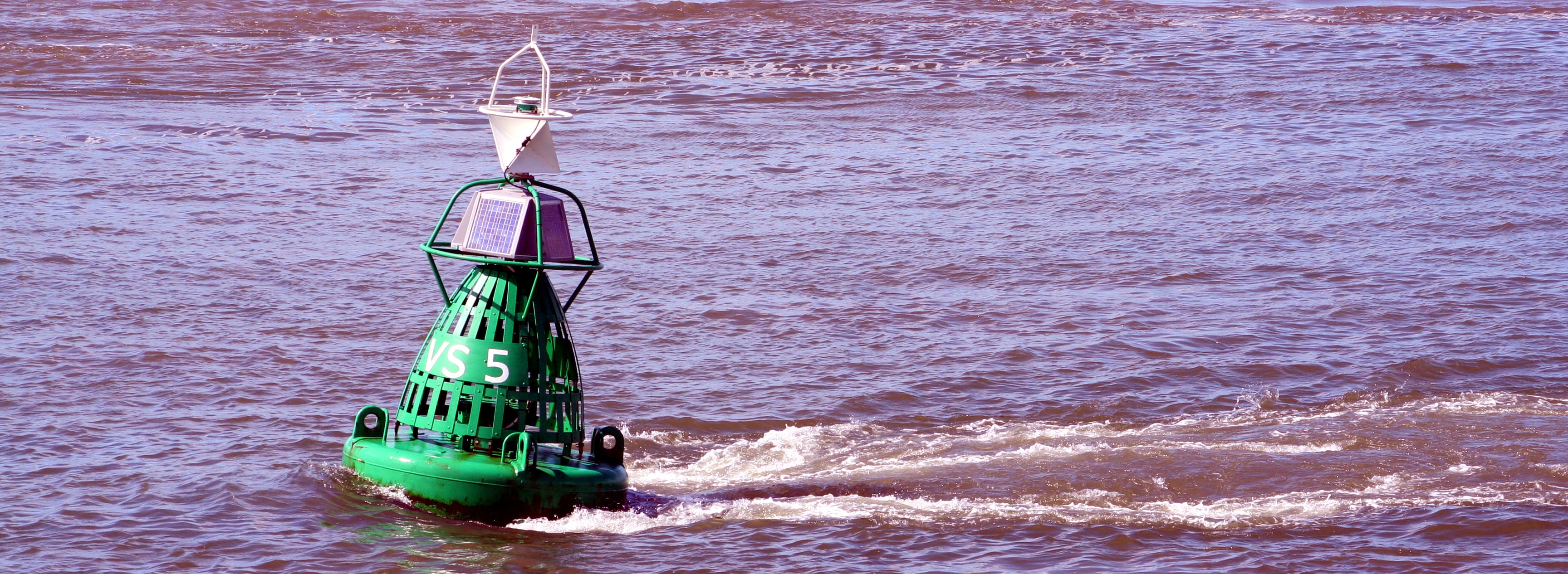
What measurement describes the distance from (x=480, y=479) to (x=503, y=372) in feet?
2.16

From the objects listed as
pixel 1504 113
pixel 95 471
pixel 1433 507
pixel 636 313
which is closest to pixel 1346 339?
pixel 1433 507

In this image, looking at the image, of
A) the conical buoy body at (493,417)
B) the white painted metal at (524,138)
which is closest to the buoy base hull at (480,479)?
the conical buoy body at (493,417)

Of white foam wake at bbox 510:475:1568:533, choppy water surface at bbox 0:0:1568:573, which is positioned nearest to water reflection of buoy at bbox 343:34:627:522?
choppy water surface at bbox 0:0:1568:573

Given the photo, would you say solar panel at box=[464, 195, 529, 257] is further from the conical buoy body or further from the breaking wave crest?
the breaking wave crest

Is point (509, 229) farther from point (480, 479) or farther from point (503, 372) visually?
point (480, 479)

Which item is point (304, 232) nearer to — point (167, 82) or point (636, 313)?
point (636, 313)

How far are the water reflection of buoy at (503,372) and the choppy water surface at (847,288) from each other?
0.35 metres

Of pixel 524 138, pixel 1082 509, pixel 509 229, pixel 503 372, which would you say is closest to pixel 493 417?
pixel 503 372

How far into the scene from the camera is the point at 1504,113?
1046 inches

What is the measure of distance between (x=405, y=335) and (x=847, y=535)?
21.6ft

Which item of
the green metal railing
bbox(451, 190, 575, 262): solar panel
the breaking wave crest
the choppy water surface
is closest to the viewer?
the green metal railing

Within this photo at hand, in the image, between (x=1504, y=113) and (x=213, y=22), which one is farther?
(x=213, y=22)

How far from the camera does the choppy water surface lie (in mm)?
10766

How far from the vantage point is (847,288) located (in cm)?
1758
